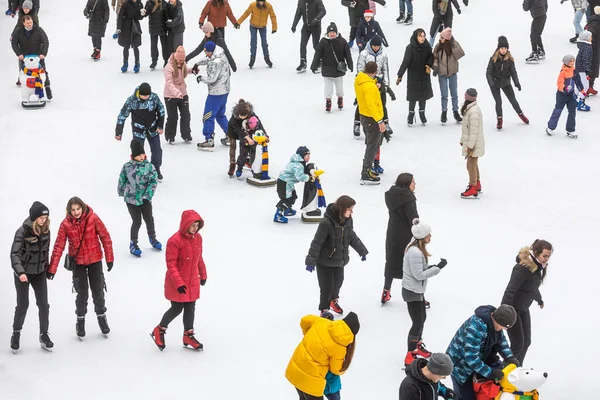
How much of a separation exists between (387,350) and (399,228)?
135 centimetres

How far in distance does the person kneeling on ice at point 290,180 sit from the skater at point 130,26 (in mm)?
7628

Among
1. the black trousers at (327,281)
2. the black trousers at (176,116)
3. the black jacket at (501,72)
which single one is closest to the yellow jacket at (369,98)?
the black trousers at (176,116)

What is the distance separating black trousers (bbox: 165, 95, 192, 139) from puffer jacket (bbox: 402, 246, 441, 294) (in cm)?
739

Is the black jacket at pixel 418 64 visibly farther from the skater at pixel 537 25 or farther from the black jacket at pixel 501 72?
the skater at pixel 537 25

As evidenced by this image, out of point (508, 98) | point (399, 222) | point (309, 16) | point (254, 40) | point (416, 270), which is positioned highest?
point (309, 16)

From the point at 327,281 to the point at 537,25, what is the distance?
1168 centimetres

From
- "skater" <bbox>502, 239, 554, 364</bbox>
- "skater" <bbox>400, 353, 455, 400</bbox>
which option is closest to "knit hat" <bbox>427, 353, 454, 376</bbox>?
"skater" <bbox>400, 353, 455, 400</bbox>

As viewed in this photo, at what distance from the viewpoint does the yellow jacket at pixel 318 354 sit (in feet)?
27.0

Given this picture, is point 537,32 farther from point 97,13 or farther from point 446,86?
point 97,13

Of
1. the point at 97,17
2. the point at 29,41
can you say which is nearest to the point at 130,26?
the point at 97,17

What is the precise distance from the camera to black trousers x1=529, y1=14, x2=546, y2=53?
2084cm

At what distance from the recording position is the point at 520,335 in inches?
377

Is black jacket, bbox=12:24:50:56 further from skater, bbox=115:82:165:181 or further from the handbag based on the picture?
the handbag

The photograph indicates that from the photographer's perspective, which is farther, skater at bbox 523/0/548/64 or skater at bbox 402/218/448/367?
skater at bbox 523/0/548/64
